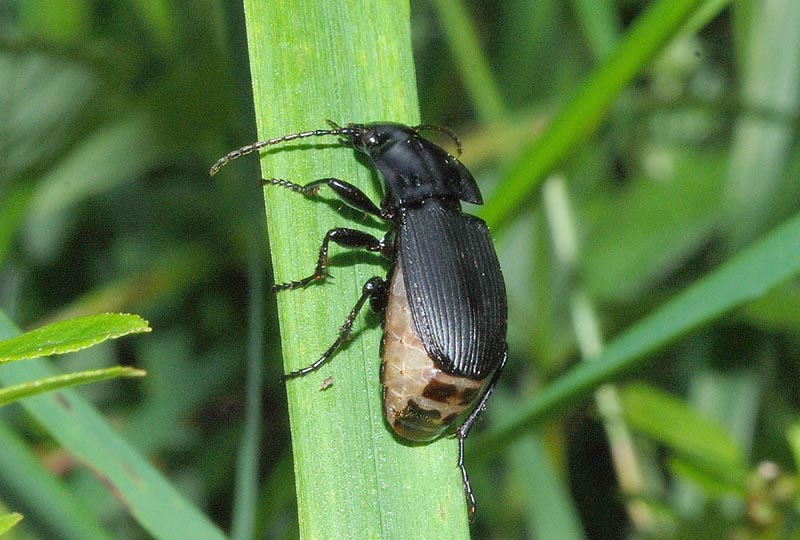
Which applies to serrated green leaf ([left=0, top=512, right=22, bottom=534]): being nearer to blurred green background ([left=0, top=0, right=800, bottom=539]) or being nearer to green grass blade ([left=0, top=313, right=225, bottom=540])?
green grass blade ([left=0, top=313, right=225, bottom=540])

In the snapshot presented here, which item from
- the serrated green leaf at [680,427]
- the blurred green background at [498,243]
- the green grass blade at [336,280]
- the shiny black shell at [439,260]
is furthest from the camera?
the blurred green background at [498,243]

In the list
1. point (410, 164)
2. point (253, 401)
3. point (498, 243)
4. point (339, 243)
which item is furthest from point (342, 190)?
point (498, 243)

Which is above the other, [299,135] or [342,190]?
[299,135]

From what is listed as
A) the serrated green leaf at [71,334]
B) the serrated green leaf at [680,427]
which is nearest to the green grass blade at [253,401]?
the serrated green leaf at [71,334]

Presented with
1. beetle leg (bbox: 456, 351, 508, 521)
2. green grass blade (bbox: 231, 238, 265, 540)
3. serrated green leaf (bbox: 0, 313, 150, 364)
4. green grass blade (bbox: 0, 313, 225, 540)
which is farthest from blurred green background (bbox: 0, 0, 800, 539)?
serrated green leaf (bbox: 0, 313, 150, 364)

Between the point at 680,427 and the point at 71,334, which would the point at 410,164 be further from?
the point at 71,334

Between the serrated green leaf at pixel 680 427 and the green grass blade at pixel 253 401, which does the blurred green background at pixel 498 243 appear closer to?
the serrated green leaf at pixel 680 427

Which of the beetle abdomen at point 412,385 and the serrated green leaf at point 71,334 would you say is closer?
the serrated green leaf at point 71,334
